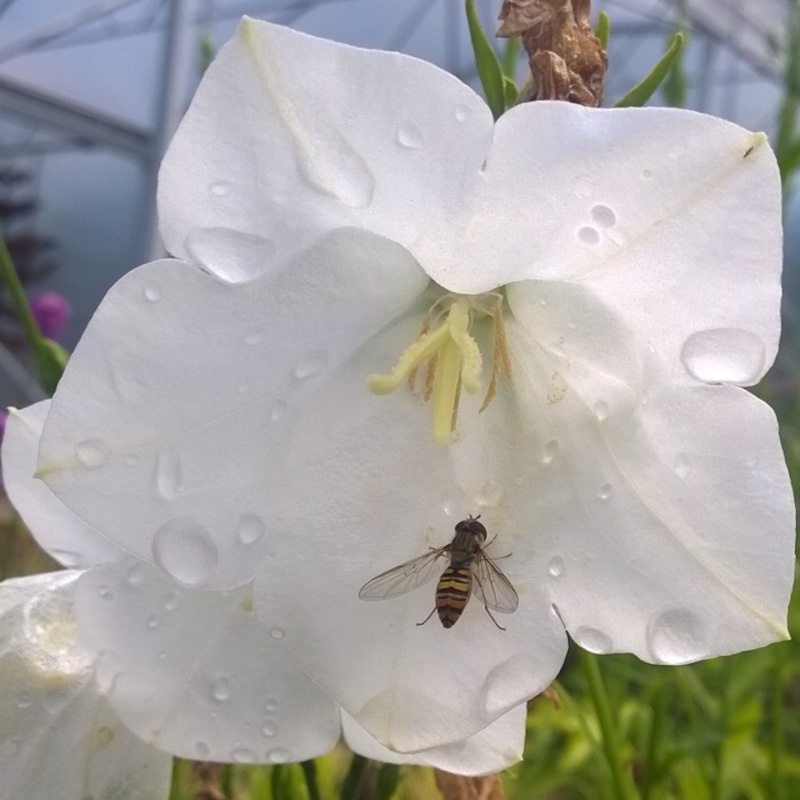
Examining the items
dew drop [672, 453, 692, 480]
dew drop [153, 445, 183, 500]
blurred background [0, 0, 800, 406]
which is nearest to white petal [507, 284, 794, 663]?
dew drop [672, 453, 692, 480]

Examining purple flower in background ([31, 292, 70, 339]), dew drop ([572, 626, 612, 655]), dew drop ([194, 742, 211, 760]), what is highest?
dew drop ([572, 626, 612, 655])

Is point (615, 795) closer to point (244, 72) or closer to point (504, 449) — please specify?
point (504, 449)

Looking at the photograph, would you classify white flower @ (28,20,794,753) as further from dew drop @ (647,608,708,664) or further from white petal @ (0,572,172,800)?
white petal @ (0,572,172,800)

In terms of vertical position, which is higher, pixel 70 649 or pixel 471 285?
pixel 471 285

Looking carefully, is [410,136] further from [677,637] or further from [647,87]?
[677,637]

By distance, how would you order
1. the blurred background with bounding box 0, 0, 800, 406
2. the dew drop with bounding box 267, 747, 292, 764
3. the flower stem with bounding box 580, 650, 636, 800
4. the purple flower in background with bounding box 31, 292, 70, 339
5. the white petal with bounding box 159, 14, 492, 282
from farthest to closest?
the blurred background with bounding box 0, 0, 800, 406, the purple flower in background with bounding box 31, 292, 70, 339, the flower stem with bounding box 580, 650, 636, 800, the dew drop with bounding box 267, 747, 292, 764, the white petal with bounding box 159, 14, 492, 282

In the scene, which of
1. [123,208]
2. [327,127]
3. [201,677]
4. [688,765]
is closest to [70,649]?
[201,677]

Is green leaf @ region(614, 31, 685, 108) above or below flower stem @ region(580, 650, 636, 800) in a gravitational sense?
above
